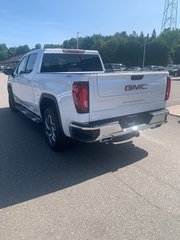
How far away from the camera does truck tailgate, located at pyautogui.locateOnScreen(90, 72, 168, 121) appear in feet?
13.4

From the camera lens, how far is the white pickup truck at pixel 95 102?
404cm

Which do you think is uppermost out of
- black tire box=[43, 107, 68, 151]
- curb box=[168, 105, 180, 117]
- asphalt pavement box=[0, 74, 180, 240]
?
black tire box=[43, 107, 68, 151]

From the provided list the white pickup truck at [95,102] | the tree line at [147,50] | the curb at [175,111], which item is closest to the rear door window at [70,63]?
the white pickup truck at [95,102]

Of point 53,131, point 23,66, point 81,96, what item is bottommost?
point 53,131

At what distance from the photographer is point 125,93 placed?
4.42m

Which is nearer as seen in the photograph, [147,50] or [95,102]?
[95,102]

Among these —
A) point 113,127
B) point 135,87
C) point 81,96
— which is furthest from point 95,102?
point 135,87

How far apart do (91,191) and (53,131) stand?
1.83 metres

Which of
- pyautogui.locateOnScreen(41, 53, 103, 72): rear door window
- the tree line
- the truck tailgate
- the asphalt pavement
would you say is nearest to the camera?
the asphalt pavement

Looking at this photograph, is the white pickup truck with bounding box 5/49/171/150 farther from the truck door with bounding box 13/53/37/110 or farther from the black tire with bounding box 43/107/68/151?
the truck door with bounding box 13/53/37/110

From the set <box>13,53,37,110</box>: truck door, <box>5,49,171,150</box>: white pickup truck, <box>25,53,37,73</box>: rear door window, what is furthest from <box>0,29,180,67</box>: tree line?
<box>5,49,171,150</box>: white pickup truck

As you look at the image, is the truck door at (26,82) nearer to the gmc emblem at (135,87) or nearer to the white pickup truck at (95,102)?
the white pickup truck at (95,102)

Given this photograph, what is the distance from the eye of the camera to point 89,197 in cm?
354

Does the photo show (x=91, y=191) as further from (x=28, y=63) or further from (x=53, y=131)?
(x=28, y=63)
